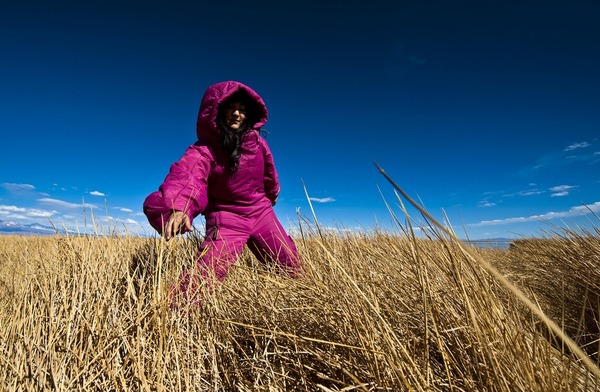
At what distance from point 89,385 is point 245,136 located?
2095 mm

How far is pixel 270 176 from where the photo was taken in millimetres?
3184

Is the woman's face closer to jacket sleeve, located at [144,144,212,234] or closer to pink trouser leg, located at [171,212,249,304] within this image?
jacket sleeve, located at [144,144,212,234]

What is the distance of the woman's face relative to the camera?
289 centimetres

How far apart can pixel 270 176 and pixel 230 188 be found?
55 cm

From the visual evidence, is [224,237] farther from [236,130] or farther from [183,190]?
[236,130]

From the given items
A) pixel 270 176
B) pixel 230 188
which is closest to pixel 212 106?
pixel 230 188

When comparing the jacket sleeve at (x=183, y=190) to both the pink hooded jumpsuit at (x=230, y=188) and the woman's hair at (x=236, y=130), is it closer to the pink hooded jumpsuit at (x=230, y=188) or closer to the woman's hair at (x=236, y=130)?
the pink hooded jumpsuit at (x=230, y=188)

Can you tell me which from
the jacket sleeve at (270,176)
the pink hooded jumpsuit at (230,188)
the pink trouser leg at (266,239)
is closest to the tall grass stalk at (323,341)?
the pink hooded jumpsuit at (230,188)

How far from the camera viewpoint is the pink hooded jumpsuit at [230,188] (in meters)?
2.38

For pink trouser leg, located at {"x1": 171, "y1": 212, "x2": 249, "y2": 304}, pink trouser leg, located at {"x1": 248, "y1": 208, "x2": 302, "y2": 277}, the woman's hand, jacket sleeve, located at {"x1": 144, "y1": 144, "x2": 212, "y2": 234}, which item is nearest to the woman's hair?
jacket sleeve, located at {"x1": 144, "y1": 144, "x2": 212, "y2": 234}

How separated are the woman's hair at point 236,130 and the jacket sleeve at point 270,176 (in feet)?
0.81

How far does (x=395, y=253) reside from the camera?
178cm

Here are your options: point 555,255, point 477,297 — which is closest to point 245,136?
point 477,297

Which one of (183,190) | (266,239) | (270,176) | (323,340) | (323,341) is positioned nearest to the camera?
(323,341)
